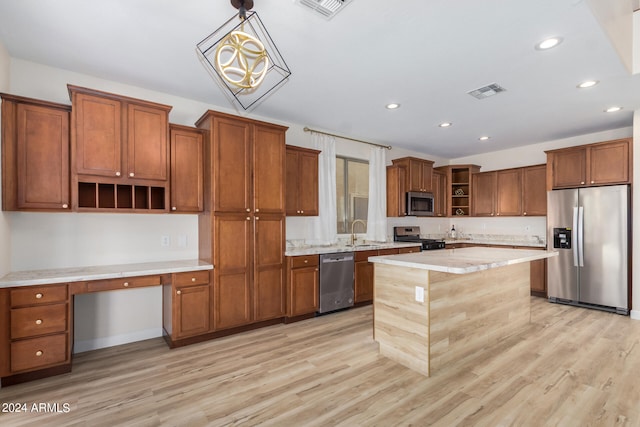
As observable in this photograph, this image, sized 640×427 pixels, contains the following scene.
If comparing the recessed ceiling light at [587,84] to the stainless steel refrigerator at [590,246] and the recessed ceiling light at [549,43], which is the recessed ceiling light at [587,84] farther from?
the stainless steel refrigerator at [590,246]

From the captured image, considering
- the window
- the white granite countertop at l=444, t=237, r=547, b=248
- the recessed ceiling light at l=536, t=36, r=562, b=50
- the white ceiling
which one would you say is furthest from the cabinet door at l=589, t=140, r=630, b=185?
the window

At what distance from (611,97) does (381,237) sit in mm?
3491

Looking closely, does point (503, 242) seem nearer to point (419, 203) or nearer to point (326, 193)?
point (419, 203)

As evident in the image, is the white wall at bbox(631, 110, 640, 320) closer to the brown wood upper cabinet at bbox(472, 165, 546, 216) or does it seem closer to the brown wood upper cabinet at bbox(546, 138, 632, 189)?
the brown wood upper cabinet at bbox(546, 138, 632, 189)

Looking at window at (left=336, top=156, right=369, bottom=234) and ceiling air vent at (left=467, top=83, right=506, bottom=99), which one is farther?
window at (left=336, top=156, right=369, bottom=234)

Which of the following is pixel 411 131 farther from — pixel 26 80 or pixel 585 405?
pixel 26 80

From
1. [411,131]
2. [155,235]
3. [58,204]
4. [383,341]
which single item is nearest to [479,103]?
[411,131]

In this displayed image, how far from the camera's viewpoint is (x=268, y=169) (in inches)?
150

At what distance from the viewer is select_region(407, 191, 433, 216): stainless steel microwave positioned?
573cm

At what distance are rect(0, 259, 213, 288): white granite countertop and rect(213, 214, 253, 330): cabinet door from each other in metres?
0.20

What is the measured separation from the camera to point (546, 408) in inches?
85.3

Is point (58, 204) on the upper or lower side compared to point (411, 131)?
lower

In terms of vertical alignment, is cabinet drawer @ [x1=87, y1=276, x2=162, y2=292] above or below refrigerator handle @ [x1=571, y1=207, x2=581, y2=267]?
below

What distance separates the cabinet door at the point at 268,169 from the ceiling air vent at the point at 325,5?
1.81 m
